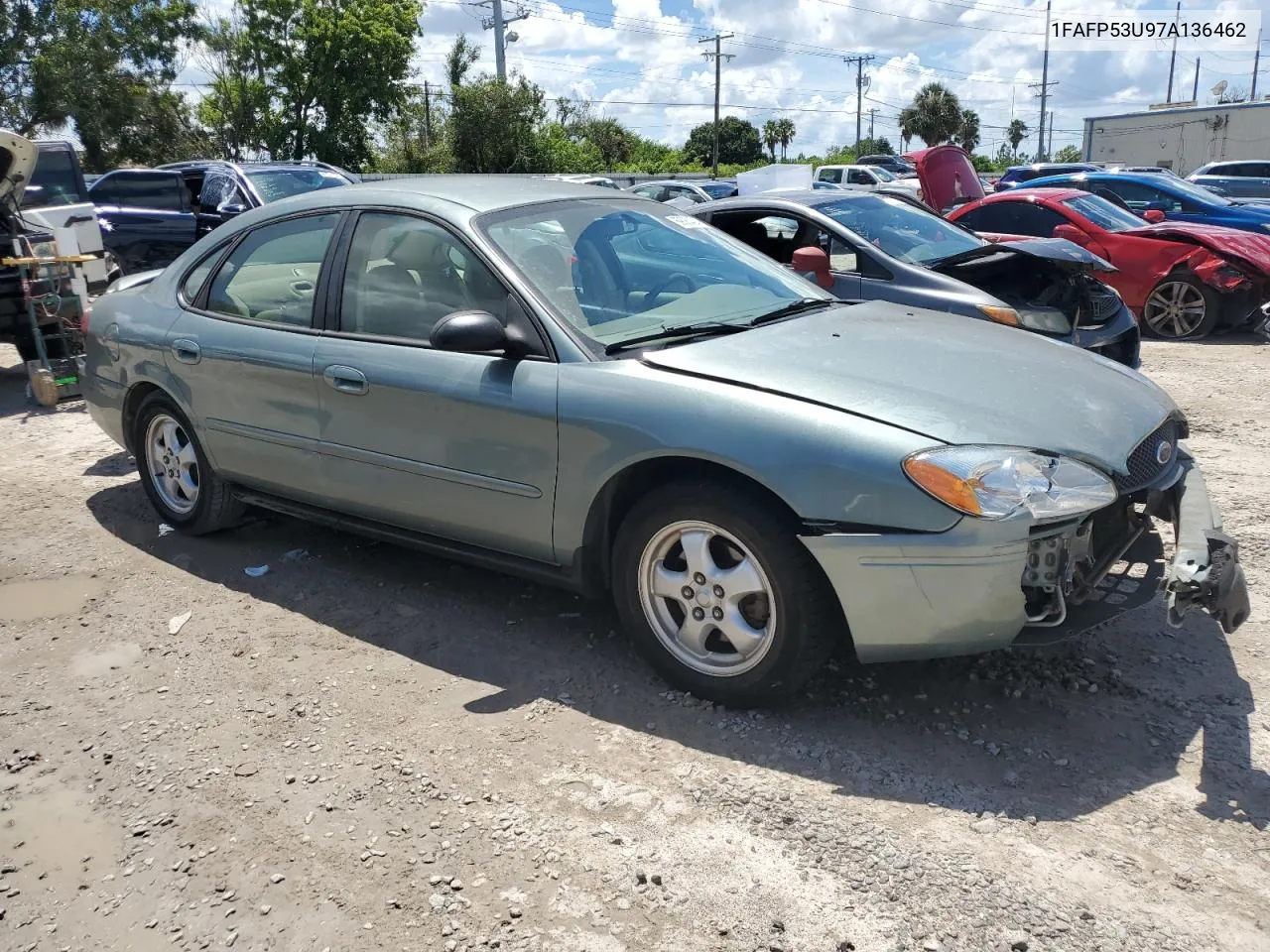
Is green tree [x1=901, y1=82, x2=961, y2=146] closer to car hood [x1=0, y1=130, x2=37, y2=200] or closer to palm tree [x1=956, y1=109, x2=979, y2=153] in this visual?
palm tree [x1=956, y1=109, x2=979, y2=153]

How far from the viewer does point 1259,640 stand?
149 inches

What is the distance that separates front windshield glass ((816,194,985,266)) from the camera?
755 cm

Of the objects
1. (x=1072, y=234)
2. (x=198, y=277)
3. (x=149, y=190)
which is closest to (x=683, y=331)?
(x=198, y=277)

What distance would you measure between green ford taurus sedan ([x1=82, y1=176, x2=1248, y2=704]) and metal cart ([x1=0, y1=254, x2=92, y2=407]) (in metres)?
3.59

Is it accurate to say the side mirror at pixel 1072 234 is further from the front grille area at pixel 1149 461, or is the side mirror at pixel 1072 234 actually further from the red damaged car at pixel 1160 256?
the front grille area at pixel 1149 461

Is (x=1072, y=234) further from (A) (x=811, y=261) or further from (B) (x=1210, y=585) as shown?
(B) (x=1210, y=585)

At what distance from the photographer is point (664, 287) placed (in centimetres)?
402

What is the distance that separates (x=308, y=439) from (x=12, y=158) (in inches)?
A: 215

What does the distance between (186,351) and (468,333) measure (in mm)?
1885

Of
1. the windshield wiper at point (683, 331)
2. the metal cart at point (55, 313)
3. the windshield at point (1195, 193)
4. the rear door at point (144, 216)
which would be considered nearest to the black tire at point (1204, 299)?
the windshield at point (1195, 193)

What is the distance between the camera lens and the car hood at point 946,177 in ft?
34.4

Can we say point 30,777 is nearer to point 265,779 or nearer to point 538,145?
point 265,779

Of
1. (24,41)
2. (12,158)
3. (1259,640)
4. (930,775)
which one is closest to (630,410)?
(930,775)

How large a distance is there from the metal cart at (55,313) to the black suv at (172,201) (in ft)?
12.7
